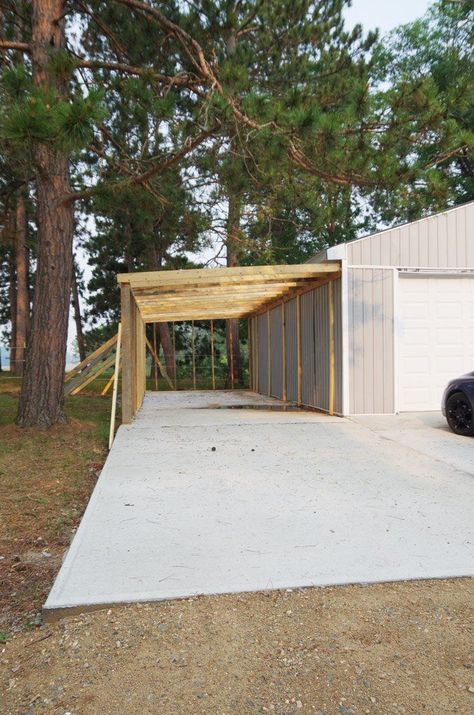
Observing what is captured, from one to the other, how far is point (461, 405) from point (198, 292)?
15.3 feet

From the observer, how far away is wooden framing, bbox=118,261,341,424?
281 inches

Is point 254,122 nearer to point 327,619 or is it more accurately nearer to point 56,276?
point 56,276

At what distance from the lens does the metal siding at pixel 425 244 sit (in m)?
7.81

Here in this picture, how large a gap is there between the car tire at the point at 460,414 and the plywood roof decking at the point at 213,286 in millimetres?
2645

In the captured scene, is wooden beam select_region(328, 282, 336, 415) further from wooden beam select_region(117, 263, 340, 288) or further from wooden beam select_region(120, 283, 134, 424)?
wooden beam select_region(120, 283, 134, 424)

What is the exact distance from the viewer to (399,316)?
800 cm

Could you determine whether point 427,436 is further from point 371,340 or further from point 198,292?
point 198,292

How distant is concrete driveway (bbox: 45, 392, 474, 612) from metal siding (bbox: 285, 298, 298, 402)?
4094mm

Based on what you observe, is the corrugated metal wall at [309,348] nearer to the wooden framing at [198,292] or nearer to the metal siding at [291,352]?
the metal siding at [291,352]

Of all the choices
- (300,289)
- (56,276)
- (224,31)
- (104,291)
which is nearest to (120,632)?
(56,276)

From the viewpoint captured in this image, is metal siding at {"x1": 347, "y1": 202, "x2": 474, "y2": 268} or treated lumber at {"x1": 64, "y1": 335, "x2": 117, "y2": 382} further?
treated lumber at {"x1": 64, "y1": 335, "x2": 117, "y2": 382}

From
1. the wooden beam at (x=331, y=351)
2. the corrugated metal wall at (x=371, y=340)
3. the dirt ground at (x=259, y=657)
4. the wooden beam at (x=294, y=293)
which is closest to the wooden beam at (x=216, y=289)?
the wooden beam at (x=294, y=293)

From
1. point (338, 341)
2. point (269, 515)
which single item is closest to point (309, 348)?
point (338, 341)

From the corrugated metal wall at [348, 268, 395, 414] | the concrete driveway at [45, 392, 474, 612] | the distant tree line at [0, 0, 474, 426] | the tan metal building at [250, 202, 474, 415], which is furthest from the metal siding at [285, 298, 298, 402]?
the concrete driveway at [45, 392, 474, 612]
